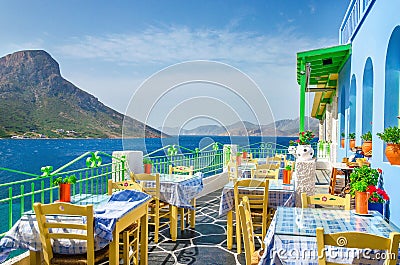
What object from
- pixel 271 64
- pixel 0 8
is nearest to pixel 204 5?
pixel 271 64

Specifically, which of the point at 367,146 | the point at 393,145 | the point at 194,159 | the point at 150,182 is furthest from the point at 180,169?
the point at 393,145

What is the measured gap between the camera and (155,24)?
67.9 feet

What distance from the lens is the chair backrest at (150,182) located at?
4.69m

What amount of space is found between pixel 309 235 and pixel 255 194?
2.06 m

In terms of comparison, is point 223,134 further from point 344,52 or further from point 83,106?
point 83,106

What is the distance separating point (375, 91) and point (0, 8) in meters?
36.9

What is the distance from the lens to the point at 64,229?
2717 millimetres

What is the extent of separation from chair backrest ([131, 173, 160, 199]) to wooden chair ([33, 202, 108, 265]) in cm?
192

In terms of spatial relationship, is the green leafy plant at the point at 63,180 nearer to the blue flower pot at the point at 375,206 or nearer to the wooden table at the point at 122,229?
the wooden table at the point at 122,229

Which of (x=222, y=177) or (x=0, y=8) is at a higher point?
(x=0, y=8)

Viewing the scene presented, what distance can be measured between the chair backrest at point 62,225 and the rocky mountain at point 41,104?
13745 mm

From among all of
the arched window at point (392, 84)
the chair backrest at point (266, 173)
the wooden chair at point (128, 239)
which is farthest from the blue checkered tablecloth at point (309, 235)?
the chair backrest at point (266, 173)

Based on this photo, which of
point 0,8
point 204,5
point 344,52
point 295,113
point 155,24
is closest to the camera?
point 344,52

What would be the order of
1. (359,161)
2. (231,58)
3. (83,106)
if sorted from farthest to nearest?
(83,106) < (231,58) < (359,161)
